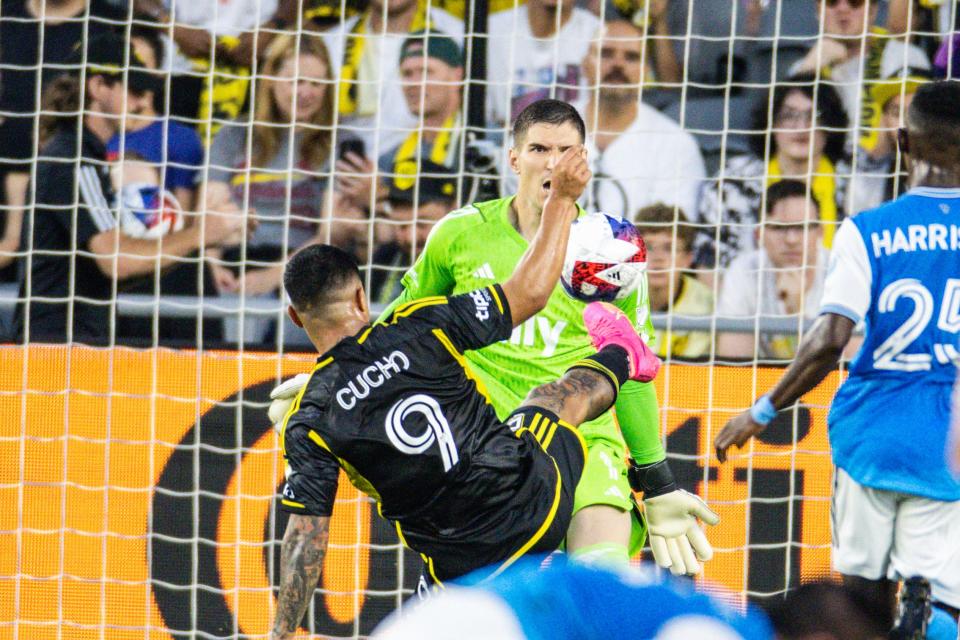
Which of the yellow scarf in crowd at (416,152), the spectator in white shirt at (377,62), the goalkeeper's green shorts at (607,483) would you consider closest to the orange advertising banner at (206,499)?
the goalkeeper's green shorts at (607,483)

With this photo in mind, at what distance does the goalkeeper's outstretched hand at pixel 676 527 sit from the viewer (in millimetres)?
4754

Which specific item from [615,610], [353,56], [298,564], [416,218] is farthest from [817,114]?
[615,610]

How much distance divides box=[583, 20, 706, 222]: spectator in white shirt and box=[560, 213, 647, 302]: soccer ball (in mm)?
2464

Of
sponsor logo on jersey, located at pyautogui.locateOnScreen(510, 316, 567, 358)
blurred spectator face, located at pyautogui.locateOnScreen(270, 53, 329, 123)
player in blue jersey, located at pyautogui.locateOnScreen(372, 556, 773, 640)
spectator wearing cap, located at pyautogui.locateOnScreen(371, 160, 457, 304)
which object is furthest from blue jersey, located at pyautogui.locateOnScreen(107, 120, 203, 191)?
player in blue jersey, located at pyautogui.locateOnScreen(372, 556, 773, 640)

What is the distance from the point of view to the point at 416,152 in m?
7.02

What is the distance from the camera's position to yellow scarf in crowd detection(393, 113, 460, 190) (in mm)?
6934

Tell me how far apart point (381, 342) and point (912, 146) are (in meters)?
1.83

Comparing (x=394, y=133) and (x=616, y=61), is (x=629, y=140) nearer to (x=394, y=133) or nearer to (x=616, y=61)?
(x=616, y=61)

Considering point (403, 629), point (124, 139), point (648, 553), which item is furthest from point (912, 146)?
point (124, 139)

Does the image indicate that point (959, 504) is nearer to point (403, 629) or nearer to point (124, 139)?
point (403, 629)

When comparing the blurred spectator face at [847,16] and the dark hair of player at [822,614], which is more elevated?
the blurred spectator face at [847,16]

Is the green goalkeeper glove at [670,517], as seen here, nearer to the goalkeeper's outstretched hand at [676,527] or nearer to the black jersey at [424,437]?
the goalkeeper's outstretched hand at [676,527]

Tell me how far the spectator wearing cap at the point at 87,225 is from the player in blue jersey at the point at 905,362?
3.43m

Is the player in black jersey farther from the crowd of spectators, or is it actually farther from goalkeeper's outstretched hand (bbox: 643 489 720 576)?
the crowd of spectators
